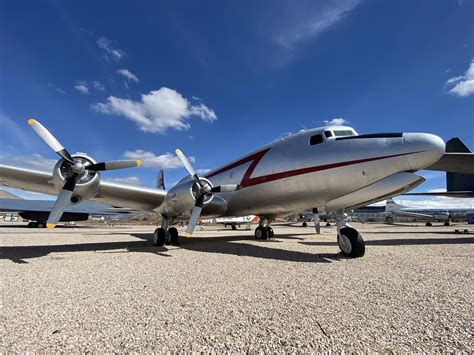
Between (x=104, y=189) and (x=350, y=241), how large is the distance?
9.24 meters

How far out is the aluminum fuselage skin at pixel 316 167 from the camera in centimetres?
698

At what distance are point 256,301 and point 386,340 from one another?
5.87 ft

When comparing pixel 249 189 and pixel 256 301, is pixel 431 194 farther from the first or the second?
pixel 256 301

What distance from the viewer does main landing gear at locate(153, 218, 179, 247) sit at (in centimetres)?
1164

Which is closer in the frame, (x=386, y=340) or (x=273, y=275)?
(x=386, y=340)

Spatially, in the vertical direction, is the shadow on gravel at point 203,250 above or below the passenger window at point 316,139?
below

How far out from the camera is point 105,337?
2.73 m

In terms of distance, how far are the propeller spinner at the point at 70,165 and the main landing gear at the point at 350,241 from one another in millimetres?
7112

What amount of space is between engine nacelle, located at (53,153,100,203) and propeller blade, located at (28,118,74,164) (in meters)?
0.21

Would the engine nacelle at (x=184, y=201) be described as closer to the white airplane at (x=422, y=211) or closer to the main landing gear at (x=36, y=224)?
the main landing gear at (x=36, y=224)

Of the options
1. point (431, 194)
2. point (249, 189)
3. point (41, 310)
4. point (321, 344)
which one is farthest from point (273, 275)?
point (431, 194)

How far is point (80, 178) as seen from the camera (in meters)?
8.30

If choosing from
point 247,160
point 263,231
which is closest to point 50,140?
point 247,160

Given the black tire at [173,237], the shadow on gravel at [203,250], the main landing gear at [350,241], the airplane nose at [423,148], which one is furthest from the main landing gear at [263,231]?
the airplane nose at [423,148]
